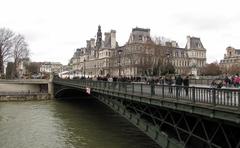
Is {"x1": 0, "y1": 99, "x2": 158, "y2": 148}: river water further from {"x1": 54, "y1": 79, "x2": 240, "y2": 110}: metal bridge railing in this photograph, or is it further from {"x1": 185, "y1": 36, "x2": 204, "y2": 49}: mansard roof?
{"x1": 185, "y1": 36, "x2": 204, "y2": 49}: mansard roof

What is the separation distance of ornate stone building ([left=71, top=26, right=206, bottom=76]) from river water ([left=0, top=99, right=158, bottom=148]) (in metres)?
35.2

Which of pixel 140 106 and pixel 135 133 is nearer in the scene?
pixel 140 106

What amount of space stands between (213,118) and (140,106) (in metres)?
10.4

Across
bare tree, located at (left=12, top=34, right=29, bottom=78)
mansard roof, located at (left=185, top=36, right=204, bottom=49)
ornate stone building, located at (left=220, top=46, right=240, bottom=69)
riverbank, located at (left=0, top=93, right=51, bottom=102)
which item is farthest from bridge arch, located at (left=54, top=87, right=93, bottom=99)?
mansard roof, located at (left=185, top=36, right=204, bottom=49)

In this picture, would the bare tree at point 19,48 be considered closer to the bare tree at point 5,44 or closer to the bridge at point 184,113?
the bare tree at point 5,44

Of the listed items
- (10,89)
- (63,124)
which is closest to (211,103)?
(63,124)

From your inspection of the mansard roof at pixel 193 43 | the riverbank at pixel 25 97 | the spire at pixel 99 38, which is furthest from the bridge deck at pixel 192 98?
the mansard roof at pixel 193 43

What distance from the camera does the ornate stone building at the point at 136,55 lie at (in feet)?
253

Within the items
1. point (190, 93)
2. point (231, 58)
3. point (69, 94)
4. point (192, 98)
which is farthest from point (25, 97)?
point (231, 58)

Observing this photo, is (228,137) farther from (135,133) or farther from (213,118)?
(135,133)

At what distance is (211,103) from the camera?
1388cm

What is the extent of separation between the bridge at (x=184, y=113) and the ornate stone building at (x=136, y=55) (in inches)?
1911

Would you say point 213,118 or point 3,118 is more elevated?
point 213,118

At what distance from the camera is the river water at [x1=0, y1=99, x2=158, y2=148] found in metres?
25.2
